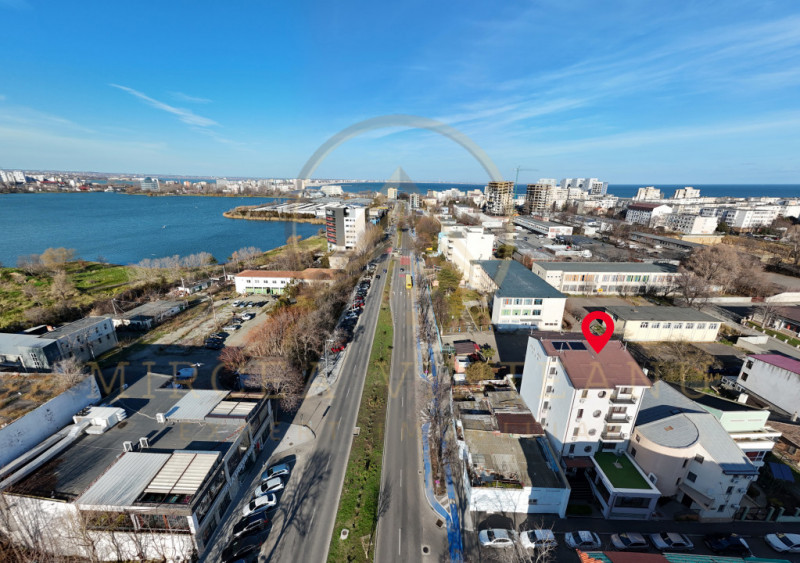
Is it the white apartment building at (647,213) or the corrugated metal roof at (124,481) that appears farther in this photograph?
the white apartment building at (647,213)

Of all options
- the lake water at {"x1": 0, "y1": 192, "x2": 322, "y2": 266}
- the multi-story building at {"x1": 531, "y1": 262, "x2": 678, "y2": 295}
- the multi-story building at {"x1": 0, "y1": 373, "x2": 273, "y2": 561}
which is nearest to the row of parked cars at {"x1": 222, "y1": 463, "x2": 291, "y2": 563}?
the multi-story building at {"x1": 0, "y1": 373, "x2": 273, "y2": 561}

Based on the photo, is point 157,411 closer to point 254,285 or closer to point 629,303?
point 254,285

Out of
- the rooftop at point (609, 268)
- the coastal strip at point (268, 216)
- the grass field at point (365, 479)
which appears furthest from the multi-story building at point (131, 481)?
the coastal strip at point (268, 216)

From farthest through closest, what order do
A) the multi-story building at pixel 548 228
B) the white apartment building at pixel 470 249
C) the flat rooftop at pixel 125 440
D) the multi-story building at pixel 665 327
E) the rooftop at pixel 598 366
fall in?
the multi-story building at pixel 548 228
the white apartment building at pixel 470 249
the multi-story building at pixel 665 327
the rooftop at pixel 598 366
the flat rooftop at pixel 125 440

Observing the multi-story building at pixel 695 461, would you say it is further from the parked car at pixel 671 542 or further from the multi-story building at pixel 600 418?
the parked car at pixel 671 542

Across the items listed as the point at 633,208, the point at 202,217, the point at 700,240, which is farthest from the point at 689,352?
the point at 202,217

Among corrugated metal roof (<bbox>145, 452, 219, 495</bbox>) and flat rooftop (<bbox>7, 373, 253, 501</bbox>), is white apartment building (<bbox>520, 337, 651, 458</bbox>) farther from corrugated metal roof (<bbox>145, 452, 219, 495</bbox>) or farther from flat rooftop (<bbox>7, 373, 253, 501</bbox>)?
corrugated metal roof (<bbox>145, 452, 219, 495</bbox>)

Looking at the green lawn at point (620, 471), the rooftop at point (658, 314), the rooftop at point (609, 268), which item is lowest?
the green lawn at point (620, 471)

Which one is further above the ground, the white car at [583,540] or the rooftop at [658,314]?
the rooftop at [658,314]
